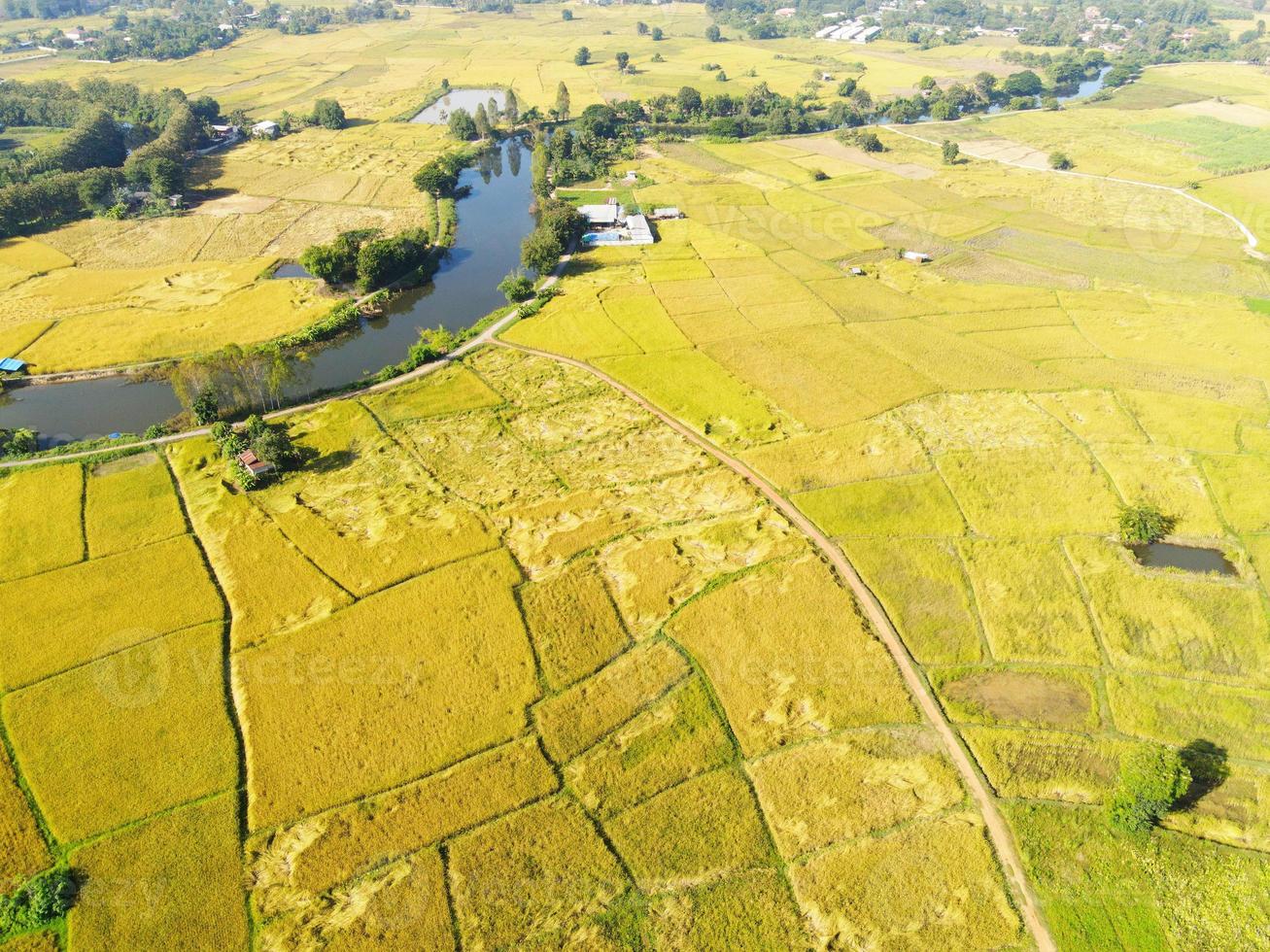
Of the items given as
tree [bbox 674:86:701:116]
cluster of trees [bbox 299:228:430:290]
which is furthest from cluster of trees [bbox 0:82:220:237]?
tree [bbox 674:86:701:116]

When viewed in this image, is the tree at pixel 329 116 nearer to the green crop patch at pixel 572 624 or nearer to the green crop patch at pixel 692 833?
the green crop patch at pixel 572 624

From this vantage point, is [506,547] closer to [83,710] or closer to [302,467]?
[302,467]

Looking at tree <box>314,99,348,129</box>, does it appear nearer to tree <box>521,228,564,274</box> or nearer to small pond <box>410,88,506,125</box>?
small pond <box>410,88,506,125</box>

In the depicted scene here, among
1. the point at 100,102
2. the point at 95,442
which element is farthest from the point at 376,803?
the point at 100,102

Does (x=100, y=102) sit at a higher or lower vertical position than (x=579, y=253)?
higher

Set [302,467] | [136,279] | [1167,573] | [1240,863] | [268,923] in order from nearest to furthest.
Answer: [268,923], [1240,863], [1167,573], [302,467], [136,279]

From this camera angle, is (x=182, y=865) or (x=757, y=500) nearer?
(x=182, y=865)

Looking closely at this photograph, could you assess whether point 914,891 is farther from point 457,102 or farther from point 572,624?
point 457,102

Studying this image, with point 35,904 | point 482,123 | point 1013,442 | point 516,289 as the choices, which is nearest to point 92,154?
point 482,123
